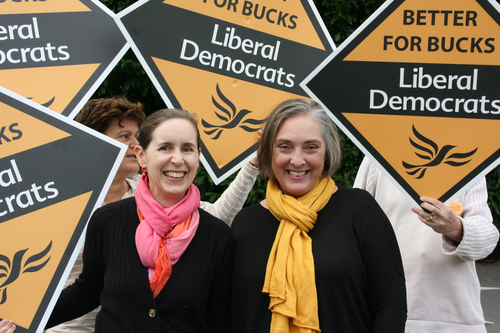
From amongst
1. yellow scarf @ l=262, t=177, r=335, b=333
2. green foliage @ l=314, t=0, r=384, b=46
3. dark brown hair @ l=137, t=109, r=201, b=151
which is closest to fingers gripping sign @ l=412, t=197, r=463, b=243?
yellow scarf @ l=262, t=177, r=335, b=333

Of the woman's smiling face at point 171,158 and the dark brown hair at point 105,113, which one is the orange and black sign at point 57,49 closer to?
the dark brown hair at point 105,113

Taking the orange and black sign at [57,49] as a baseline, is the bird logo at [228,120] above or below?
below

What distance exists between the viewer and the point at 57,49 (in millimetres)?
2303

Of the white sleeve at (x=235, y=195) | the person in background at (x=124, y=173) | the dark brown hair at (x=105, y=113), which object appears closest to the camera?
the person in background at (x=124, y=173)

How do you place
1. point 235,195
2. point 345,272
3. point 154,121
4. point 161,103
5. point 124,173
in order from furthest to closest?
point 161,103 < point 124,173 < point 235,195 < point 154,121 < point 345,272

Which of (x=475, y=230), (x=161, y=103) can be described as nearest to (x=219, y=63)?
(x=475, y=230)

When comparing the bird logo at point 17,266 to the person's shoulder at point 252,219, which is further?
the person's shoulder at point 252,219

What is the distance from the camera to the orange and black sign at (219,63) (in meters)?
2.27

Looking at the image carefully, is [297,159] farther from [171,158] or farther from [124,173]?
[124,173]

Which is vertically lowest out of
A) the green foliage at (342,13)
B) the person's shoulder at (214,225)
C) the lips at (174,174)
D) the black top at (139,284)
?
the black top at (139,284)

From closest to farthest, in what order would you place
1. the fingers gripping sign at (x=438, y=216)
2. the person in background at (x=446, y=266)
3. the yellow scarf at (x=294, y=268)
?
1. the yellow scarf at (x=294, y=268)
2. the fingers gripping sign at (x=438, y=216)
3. the person in background at (x=446, y=266)

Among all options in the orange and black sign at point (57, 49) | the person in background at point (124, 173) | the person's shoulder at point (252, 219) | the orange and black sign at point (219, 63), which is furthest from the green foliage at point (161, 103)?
the person's shoulder at point (252, 219)

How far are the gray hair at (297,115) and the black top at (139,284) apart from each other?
1.29 feet

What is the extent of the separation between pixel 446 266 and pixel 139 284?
4.62 feet
